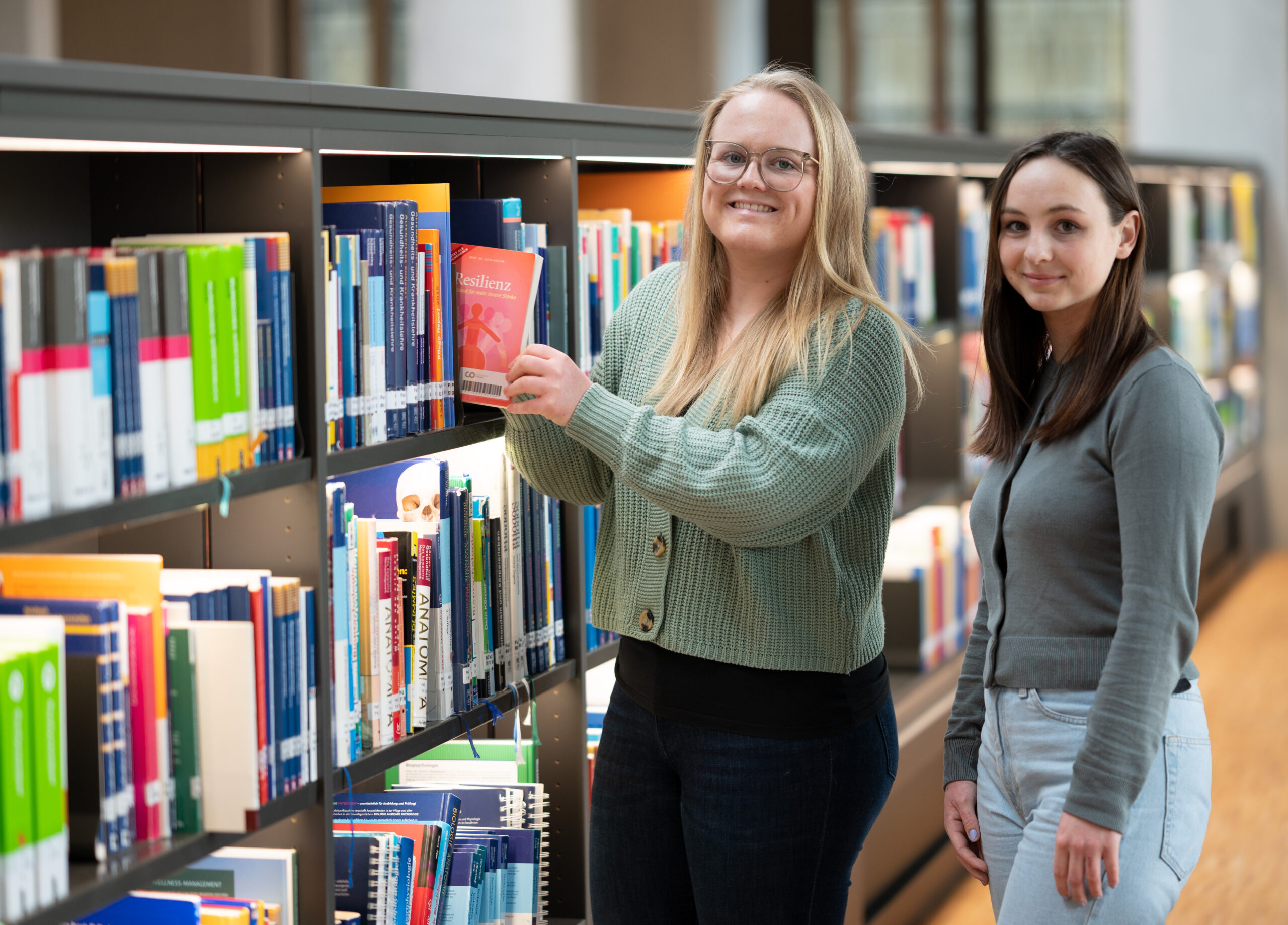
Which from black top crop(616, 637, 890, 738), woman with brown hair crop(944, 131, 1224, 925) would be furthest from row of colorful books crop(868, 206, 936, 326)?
black top crop(616, 637, 890, 738)

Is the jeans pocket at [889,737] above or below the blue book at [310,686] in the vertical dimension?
below

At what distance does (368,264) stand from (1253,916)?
2721 millimetres

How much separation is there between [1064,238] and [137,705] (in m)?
1.19

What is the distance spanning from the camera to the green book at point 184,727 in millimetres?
1446

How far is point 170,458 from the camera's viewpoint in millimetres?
1398

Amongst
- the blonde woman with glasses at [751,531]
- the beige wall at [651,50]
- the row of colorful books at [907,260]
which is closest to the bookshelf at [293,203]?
the blonde woman with glasses at [751,531]

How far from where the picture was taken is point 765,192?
173cm

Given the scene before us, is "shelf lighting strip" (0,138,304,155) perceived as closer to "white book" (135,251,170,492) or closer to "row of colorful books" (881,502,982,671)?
"white book" (135,251,170,492)

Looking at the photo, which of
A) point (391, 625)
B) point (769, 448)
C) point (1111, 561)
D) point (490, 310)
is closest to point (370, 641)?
point (391, 625)

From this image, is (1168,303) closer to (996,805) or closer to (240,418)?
(996,805)

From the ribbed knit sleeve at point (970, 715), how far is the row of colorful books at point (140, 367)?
3.06 feet

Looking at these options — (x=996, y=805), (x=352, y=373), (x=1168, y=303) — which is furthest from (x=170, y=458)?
(x=1168, y=303)

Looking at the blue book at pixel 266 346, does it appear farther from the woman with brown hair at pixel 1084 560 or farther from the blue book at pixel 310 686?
the woman with brown hair at pixel 1084 560

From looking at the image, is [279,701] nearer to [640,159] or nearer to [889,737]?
[889,737]
